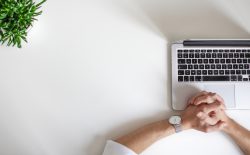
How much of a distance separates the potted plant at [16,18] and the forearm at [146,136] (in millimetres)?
469

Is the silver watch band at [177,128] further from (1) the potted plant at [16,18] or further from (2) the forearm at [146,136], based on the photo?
(1) the potted plant at [16,18]

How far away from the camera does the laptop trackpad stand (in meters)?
1.02

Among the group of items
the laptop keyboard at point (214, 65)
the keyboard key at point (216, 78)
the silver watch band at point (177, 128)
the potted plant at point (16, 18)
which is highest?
the potted plant at point (16, 18)

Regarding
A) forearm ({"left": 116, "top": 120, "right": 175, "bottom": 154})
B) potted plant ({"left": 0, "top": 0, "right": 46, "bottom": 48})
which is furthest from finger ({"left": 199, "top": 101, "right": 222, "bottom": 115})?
potted plant ({"left": 0, "top": 0, "right": 46, "bottom": 48})

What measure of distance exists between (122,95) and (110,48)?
0.17 m

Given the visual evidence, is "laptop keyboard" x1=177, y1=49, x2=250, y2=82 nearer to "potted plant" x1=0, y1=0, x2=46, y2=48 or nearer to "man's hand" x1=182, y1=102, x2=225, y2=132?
"man's hand" x1=182, y1=102, x2=225, y2=132

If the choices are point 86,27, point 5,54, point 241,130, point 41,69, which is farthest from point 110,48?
point 241,130

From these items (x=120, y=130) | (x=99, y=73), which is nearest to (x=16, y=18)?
(x=99, y=73)

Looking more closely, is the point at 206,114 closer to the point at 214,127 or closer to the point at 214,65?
the point at 214,127

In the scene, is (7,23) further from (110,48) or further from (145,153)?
(145,153)

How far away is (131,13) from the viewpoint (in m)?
1.08

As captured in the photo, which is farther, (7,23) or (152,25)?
(152,25)

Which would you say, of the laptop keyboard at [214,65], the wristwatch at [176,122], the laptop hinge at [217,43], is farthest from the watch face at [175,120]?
the laptop hinge at [217,43]

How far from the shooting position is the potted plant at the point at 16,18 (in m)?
0.94
